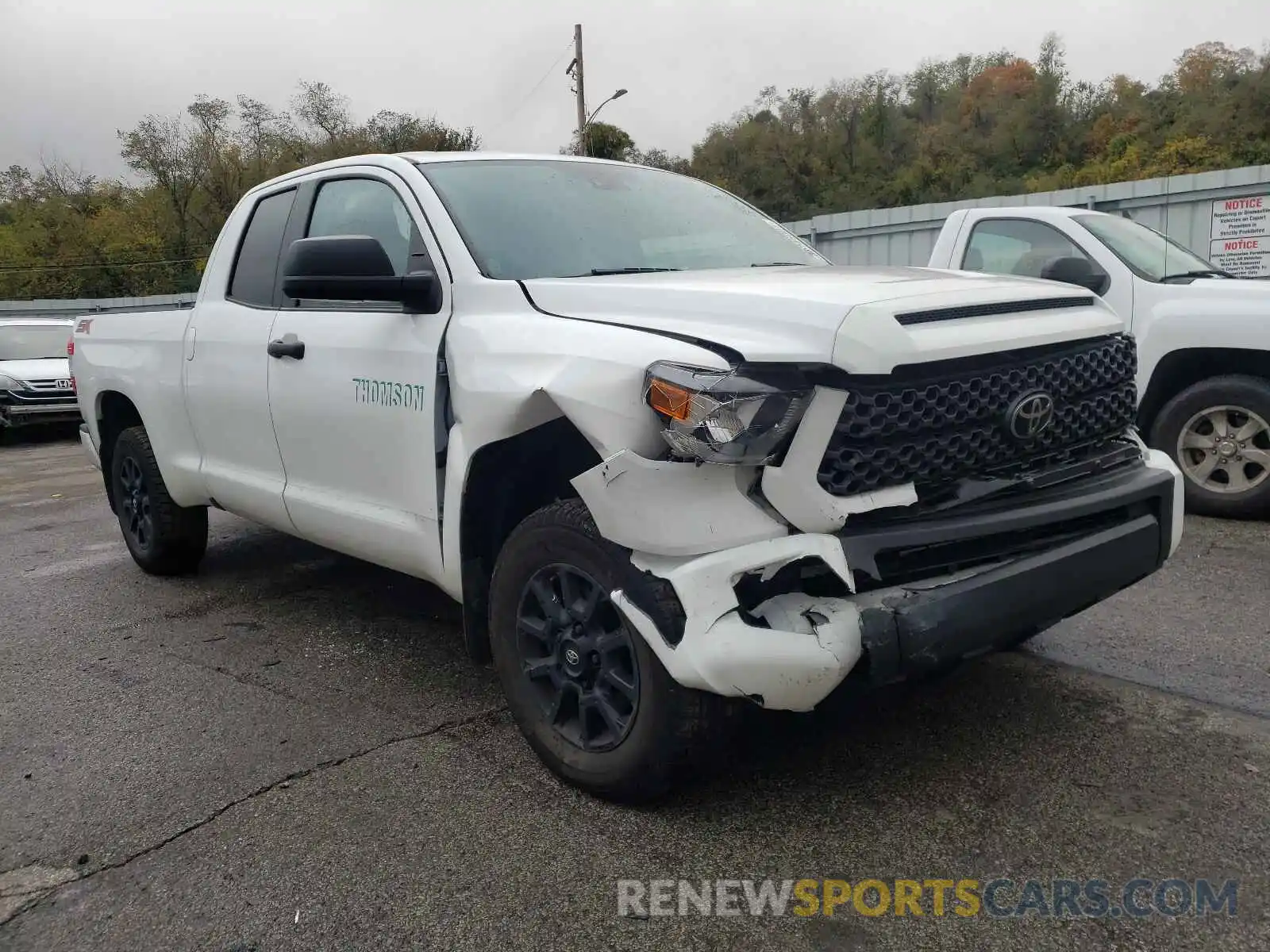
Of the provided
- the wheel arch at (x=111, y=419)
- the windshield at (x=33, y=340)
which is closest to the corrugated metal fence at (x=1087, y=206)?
the wheel arch at (x=111, y=419)

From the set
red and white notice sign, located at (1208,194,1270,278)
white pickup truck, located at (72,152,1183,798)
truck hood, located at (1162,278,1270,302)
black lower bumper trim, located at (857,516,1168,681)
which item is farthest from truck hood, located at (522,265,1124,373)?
red and white notice sign, located at (1208,194,1270,278)

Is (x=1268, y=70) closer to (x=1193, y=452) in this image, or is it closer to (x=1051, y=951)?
(x=1193, y=452)

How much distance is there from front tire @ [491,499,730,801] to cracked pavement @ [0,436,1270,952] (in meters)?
0.16

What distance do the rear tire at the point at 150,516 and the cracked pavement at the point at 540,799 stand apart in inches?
37.0

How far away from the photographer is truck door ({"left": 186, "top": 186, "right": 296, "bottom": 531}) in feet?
13.7

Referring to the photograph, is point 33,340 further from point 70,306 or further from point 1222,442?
point 70,306

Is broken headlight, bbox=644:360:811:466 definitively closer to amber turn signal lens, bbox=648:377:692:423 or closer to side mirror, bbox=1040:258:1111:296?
amber turn signal lens, bbox=648:377:692:423

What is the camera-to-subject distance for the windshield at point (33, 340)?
47.9 ft

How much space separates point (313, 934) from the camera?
2334mm

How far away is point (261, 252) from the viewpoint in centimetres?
441

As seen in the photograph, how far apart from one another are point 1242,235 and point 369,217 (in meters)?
8.14

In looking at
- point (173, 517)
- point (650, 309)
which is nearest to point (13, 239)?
point (173, 517)

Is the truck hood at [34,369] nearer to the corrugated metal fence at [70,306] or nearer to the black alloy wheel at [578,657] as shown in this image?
the corrugated metal fence at [70,306]

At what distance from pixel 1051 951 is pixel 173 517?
449 centimetres
